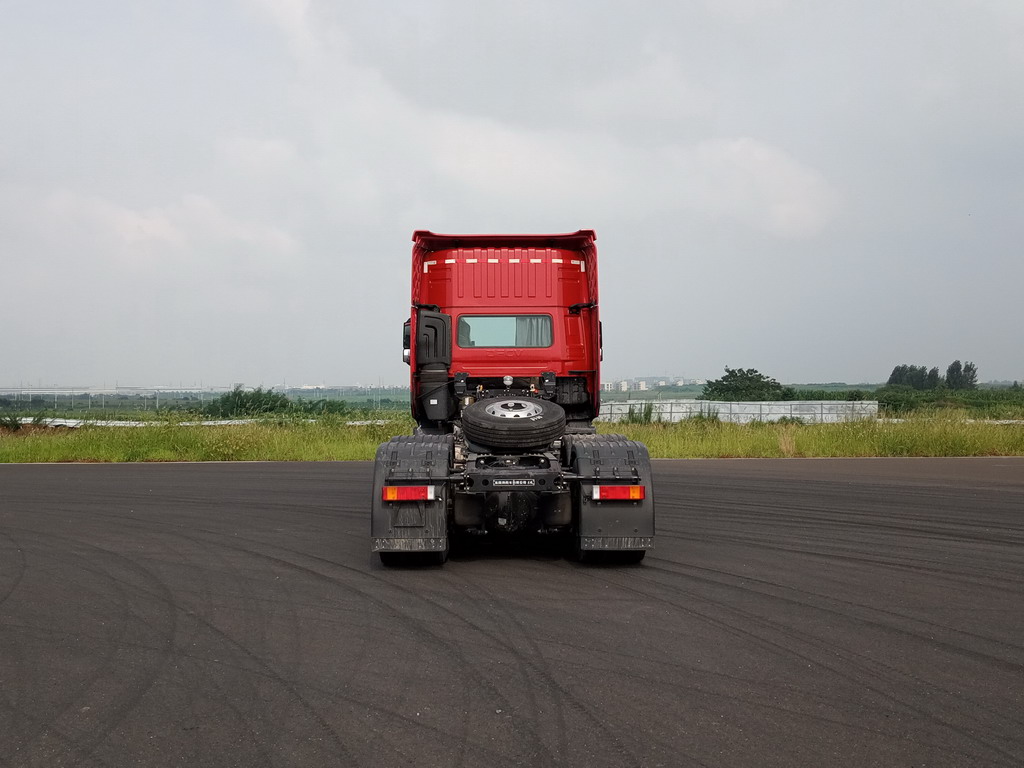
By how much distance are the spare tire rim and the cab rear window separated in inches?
63.6

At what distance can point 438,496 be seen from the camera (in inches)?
337

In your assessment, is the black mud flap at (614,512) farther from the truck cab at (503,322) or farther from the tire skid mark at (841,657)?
the truck cab at (503,322)

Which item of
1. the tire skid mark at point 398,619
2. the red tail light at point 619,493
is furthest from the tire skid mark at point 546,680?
the red tail light at point 619,493

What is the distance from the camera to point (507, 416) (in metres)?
9.38

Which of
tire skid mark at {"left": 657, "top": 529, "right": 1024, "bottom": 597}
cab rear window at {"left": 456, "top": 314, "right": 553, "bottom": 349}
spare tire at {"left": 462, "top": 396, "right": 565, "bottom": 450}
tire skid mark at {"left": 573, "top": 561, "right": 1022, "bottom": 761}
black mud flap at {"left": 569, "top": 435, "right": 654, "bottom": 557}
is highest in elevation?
cab rear window at {"left": 456, "top": 314, "right": 553, "bottom": 349}

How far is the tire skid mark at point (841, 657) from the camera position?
4.55 meters

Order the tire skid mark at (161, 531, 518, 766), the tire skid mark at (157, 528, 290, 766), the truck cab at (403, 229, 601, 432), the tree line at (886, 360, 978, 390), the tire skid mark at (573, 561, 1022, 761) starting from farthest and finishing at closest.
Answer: the tree line at (886, 360, 978, 390)
the truck cab at (403, 229, 601, 432)
the tire skid mark at (161, 531, 518, 766)
the tire skid mark at (573, 561, 1022, 761)
the tire skid mark at (157, 528, 290, 766)

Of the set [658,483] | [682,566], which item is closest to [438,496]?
[682,566]

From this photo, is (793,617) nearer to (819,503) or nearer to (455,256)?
(455,256)

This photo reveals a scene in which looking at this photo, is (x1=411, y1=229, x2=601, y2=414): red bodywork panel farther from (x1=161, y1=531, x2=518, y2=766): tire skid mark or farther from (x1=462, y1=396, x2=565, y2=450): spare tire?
(x1=161, y1=531, x2=518, y2=766): tire skid mark

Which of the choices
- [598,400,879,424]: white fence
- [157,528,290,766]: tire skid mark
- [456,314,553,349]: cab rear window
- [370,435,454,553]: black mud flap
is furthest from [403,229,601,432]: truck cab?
[598,400,879,424]: white fence

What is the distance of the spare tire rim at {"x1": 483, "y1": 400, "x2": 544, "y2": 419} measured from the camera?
940cm

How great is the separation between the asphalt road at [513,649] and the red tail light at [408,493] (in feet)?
1.98

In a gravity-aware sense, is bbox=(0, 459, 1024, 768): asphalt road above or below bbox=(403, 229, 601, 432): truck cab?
below
